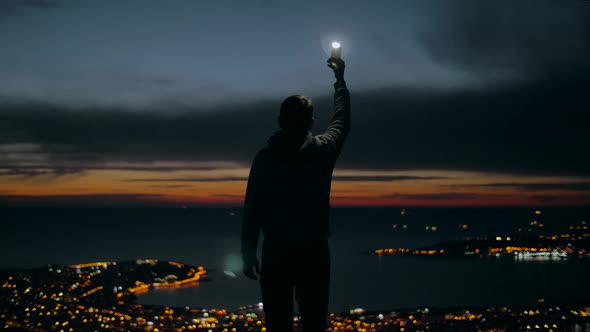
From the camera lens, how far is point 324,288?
3.08m

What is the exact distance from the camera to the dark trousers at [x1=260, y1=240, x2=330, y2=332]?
3006mm

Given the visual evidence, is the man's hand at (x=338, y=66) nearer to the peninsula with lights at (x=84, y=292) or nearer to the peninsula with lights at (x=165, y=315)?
the peninsula with lights at (x=165, y=315)

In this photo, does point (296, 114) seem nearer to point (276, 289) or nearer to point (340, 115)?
point (340, 115)

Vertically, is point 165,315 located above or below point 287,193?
below

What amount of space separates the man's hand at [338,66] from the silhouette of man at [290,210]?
1.30 feet

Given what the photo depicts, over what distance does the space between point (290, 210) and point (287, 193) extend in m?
0.09

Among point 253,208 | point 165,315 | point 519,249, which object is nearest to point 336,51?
point 253,208

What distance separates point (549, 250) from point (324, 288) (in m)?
129

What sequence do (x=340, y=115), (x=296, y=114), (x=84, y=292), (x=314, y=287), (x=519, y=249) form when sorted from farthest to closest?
1. (x=519, y=249)
2. (x=84, y=292)
3. (x=340, y=115)
4. (x=314, y=287)
5. (x=296, y=114)

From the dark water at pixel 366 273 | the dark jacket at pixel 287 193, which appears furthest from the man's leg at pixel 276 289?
the dark water at pixel 366 273

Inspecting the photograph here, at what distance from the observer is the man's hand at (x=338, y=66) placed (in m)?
3.27

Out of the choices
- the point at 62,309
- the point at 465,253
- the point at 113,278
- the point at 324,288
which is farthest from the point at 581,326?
the point at 465,253

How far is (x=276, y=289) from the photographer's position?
3047mm

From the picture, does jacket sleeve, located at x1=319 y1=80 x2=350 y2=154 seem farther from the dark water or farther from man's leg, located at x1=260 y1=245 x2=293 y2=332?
the dark water
